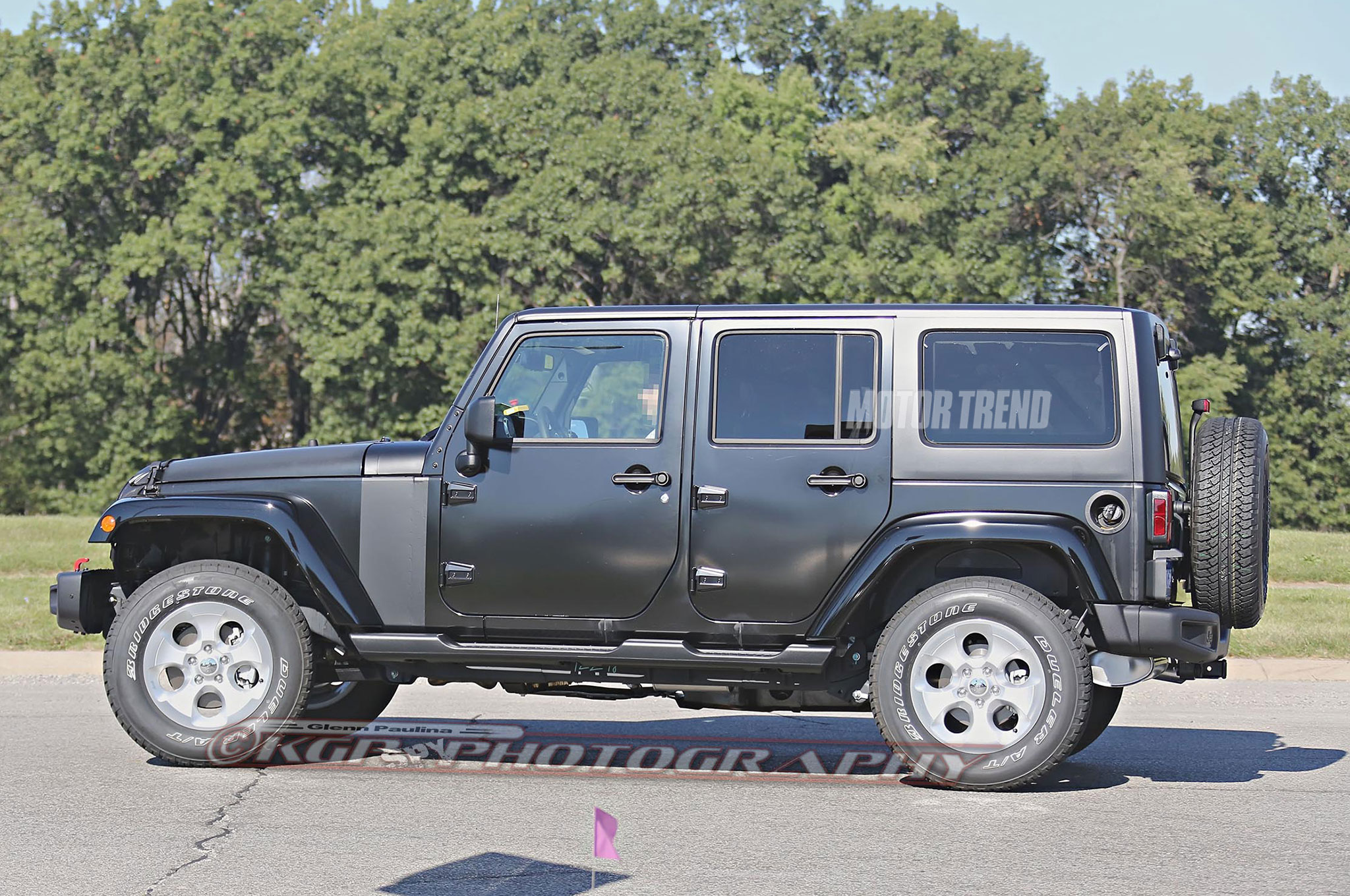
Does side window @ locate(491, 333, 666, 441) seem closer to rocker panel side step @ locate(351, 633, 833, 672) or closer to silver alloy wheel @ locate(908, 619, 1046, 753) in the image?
rocker panel side step @ locate(351, 633, 833, 672)

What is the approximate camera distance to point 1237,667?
11320mm

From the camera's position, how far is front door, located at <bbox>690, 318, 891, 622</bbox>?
21.8 feet

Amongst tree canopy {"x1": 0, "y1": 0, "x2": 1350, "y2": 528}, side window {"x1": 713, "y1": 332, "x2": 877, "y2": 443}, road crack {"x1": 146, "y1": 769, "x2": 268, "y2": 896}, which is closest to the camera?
road crack {"x1": 146, "y1": 769, "x2": 268, "y2": 896}

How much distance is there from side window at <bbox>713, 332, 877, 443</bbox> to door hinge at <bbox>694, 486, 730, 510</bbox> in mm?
230

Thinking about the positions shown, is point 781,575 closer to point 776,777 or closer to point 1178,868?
point 776,777

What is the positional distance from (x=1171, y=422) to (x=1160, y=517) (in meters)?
0.73

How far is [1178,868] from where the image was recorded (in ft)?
17.3

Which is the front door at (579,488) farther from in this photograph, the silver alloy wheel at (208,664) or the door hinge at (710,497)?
the silver alloy wheel at (208,664)

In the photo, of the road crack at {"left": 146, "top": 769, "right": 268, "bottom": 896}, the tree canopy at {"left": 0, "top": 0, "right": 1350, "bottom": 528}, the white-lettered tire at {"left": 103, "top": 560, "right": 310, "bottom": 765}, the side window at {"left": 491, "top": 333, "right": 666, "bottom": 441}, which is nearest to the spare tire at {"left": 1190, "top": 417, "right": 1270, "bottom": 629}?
the side window at {"left": 491, "top": 333, "right": 666, "bottom": 441}

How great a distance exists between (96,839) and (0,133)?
40.7 meters

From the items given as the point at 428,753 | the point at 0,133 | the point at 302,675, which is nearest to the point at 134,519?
the point at 302,675

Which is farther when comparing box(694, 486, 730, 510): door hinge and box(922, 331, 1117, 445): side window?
box(694, 486, 730, 510): door hinge
